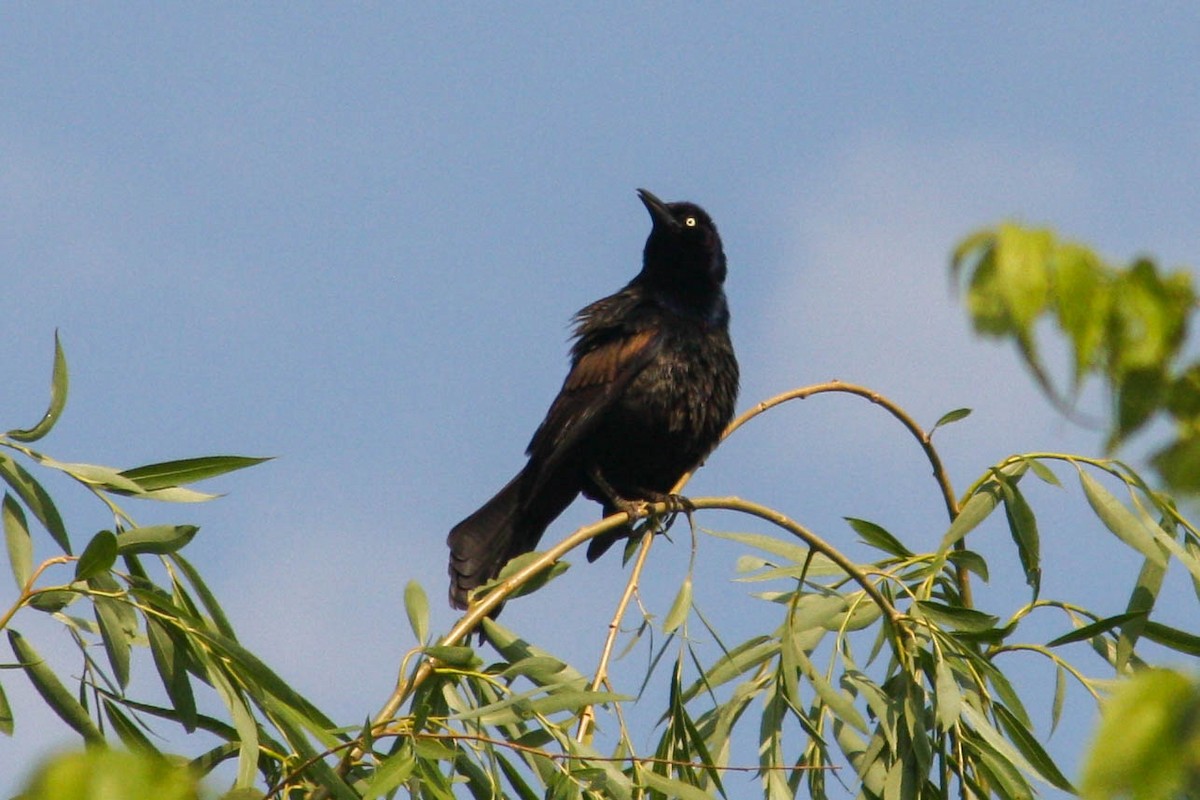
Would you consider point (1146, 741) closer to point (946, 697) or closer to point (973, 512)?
point (946, 697)

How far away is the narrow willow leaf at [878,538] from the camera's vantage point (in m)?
3.71

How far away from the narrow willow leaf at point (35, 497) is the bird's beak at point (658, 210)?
348 cm

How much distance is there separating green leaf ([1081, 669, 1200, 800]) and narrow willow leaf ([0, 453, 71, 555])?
8.07ft

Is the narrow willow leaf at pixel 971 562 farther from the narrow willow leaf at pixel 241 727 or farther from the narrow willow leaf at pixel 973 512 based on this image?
the narrow willow leaf at pixel 241 727

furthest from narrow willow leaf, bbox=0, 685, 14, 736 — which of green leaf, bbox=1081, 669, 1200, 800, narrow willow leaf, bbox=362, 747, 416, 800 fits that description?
green leaf, bbox=1081, 669, 1200, 800

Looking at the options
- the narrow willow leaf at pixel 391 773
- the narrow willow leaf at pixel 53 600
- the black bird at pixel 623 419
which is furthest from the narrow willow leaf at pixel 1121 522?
the narrow willow leaf at pixel 53 600

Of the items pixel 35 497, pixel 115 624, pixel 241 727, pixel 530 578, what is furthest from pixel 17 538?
pixel 530 578

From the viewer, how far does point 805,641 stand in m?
3.82

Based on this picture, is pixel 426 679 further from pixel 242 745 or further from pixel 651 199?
pixel 651 199

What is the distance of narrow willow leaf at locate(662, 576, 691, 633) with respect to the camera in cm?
343

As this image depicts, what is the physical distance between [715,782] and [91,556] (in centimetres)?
131

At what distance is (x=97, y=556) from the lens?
2828mm

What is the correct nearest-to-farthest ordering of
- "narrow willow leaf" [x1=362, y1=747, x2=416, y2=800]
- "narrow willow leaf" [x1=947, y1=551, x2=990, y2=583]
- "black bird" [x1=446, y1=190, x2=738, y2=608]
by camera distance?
"narrow willow leaf" [x1=362, y1=747, x2=416, y2=800], "narrow willow leaf" [x1=947, y1=551, x2=990, y2=583], "black bird" [x1=446, y1=190, x2=738, y2=608]

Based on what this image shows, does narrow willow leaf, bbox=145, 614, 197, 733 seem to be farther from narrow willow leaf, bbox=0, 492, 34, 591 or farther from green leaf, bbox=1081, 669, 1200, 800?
green leaf, bbox=1081, 669, 1200, 800
